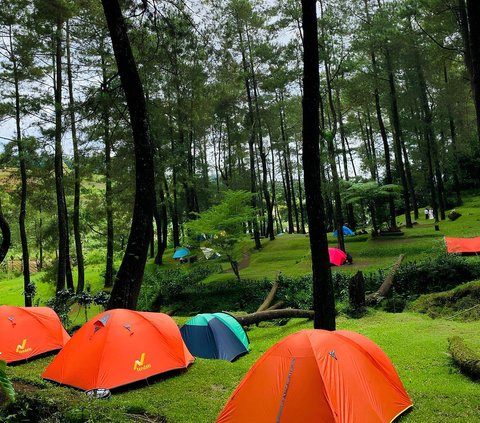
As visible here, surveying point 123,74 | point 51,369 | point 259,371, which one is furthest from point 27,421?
point 123,74

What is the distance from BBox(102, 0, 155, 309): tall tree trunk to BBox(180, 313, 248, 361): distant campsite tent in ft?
6.63

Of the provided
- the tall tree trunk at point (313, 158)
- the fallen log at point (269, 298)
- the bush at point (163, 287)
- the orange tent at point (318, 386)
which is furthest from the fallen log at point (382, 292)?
the orange tent at point (318, 386)

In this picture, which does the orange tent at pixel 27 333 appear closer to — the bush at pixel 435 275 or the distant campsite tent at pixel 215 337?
the distant campsite tent at pixel 215 337

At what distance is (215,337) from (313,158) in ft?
17.0

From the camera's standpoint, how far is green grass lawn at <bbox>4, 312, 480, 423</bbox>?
489 cm

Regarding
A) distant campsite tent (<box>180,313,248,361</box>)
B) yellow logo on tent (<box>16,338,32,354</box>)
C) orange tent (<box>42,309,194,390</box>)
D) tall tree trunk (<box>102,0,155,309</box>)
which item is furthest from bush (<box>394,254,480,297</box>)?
yellow logo on tent (<box>16,338,32,354</box>)

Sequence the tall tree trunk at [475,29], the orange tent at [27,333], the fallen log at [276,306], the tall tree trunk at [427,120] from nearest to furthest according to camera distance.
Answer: the tall tree trunk at [475,29] → the orange tent at [27,333] → the fallen log at [276,306] → the tall tree trunk at [427,120]

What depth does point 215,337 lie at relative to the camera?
950 centimetres

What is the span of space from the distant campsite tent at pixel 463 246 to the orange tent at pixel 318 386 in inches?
455

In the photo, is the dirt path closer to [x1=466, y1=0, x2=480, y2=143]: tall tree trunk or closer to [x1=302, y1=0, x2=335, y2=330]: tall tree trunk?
[x1=302, y1=0, x2=335, y2=330]: tall tree trunk

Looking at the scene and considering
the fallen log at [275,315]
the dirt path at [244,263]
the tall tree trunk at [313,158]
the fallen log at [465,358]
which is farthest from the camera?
the dirt path at [244,263]

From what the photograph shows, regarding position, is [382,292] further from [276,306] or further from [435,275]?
[276,306]

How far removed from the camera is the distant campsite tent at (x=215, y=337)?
9430 millimetres

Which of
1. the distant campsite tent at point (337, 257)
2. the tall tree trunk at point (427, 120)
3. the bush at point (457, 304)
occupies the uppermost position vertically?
the tall tree trunk at point (427, 120)
